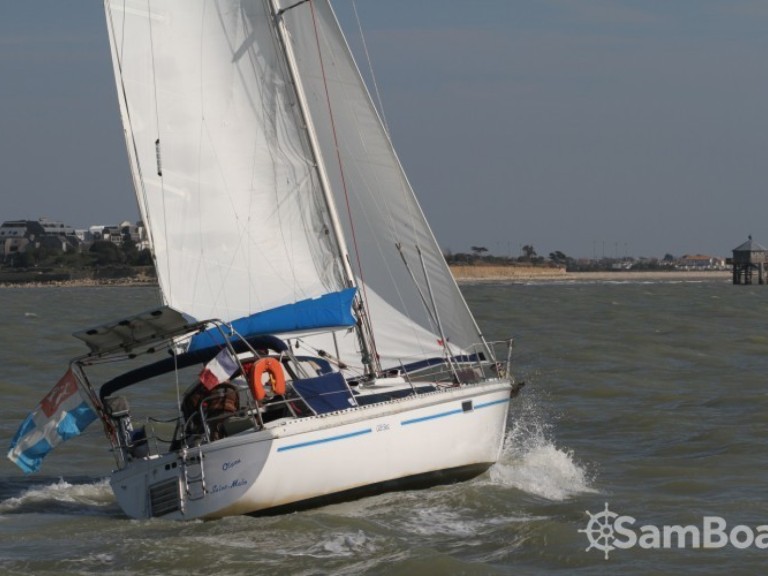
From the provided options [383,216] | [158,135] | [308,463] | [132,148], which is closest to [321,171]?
[383,216]

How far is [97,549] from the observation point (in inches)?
539

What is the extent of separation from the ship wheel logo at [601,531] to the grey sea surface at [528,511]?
2cm

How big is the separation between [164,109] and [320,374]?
3586 mm

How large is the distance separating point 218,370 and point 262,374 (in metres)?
0.44

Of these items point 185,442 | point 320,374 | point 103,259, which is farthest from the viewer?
point 103,259

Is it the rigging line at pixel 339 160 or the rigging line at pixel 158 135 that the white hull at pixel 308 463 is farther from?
the rigging line at pixel 158 135

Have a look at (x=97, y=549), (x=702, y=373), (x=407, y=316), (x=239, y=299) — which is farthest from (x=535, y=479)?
(x=702, y=373)

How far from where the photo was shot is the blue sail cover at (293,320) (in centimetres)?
1633

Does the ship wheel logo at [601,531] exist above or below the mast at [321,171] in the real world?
below

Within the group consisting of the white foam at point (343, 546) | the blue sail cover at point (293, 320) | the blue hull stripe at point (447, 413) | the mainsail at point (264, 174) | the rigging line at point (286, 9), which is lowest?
the white foam at point (343, 546)

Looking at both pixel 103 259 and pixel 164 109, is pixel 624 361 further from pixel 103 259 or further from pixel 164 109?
pixel 103 259

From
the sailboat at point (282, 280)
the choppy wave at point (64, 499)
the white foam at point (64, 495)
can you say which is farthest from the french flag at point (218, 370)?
the white foam at point (64, 495)

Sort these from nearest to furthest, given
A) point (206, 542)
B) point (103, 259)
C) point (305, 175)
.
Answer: point (206, 542)
point (305, 175)
point (103, 259)

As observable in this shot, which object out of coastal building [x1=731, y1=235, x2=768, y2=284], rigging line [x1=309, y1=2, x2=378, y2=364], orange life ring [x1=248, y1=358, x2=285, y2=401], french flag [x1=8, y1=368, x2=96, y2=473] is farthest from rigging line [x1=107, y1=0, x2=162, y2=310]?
coastal building [x1=731, y1=235, x2=768, y2=284]
